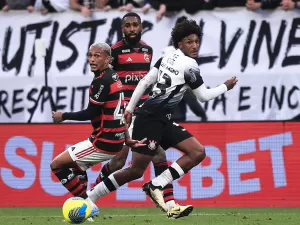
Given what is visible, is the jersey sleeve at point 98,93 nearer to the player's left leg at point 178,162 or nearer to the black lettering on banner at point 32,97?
the player's left leg at point 178,162

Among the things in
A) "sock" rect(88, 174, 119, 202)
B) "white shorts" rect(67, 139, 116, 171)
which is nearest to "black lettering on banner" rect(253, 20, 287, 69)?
"sock" rect(88, 174, 119, 202)

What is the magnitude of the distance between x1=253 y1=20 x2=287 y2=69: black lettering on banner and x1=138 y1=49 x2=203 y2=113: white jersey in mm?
6527

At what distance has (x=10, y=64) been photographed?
64.1ft

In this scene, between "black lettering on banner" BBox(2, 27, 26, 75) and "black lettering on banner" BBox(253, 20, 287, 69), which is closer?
"black lettering on banner" BBox(253, 20, 287, 69)

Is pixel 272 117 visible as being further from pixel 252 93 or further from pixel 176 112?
pixel 176 112

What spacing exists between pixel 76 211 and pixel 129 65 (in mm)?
2935

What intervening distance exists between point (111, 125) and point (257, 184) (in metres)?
4.17

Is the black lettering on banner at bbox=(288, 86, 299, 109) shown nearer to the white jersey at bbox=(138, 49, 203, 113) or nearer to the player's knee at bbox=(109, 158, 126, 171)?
the player's knee at bbox=(109, 158, 126, 171)

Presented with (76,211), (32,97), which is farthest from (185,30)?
(32,97)

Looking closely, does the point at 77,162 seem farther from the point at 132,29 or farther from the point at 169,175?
the point at 132,29

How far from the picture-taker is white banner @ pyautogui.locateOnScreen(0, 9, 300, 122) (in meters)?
18.5

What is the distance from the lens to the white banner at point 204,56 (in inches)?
729

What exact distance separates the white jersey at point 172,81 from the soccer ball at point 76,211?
150cm

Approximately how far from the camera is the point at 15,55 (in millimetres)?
19578
